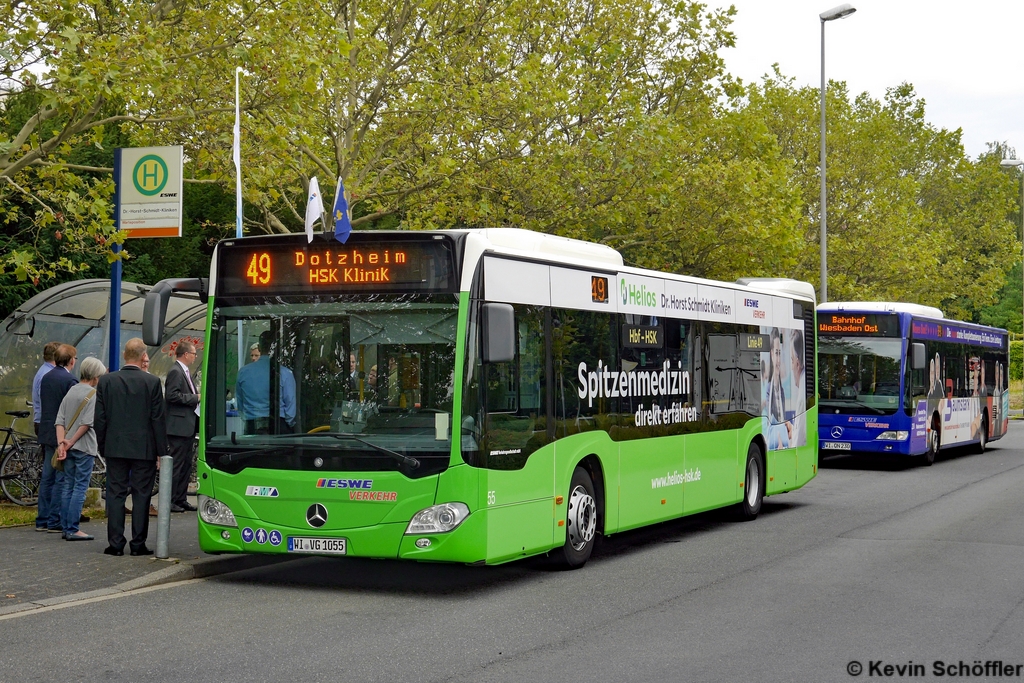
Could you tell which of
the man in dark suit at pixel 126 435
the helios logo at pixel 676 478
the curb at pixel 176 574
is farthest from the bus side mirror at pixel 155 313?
the helios logo at pixel 676 478

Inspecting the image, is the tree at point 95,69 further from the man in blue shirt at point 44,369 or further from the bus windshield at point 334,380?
the bus windshield at point 334,380

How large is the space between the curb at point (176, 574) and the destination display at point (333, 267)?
2162 millimetres

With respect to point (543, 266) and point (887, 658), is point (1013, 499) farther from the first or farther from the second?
point (887, 658)

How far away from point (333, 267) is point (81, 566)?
120 inches

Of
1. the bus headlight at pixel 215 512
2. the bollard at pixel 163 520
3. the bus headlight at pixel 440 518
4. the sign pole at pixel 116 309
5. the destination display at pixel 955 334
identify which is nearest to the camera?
the bus headlight at pixel 440 518

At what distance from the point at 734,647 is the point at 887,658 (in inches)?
33.5

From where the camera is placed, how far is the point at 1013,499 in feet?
55.0

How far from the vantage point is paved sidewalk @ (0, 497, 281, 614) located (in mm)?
8797

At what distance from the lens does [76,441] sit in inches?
437

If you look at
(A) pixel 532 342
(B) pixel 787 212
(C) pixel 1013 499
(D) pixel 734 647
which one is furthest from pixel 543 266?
(B) pixel 787 212

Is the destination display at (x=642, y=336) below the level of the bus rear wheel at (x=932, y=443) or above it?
above

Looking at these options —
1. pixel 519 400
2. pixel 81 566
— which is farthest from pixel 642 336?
pixel 81 566

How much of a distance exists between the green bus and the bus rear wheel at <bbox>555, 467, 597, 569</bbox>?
0.05ft

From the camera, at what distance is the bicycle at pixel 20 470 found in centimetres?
1385
